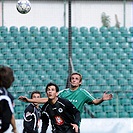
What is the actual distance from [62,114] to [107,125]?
5.97 meters

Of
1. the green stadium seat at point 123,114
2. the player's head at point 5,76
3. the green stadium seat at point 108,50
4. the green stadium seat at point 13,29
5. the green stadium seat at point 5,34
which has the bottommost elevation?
the green stadium seat at point 123,114

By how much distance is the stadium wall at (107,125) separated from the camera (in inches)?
582

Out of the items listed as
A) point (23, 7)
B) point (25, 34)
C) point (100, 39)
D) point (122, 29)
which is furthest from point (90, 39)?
point (23, 7)

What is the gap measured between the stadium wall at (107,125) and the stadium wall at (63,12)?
6372 millimetres

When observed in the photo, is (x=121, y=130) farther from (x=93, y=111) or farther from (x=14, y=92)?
(x=14, y=92)

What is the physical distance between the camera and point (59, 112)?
9109mm

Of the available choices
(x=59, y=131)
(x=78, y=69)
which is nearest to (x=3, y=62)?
(x=78, y=69)

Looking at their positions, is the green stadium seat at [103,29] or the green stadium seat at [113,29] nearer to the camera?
the green stadium seat at [103,29]

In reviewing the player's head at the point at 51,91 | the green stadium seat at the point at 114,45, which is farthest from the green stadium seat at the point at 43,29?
the player's head at the point at 51,91

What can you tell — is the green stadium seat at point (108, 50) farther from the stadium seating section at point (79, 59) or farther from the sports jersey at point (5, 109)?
the sports jersey at point (5, 109)

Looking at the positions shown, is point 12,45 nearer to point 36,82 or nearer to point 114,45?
point 36,82

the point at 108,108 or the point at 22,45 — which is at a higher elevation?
the point at 22,45

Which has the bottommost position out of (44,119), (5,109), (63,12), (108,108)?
(108,108)

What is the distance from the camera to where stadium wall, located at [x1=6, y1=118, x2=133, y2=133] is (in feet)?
48.5
